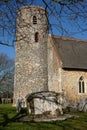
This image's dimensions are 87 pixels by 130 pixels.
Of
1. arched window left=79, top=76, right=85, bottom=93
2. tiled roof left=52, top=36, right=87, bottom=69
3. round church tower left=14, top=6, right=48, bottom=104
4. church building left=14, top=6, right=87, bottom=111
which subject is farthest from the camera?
round church tower left=14, top=6, right=48, bottom=104

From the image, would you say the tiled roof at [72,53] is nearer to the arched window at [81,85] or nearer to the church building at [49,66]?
the church building at [49,66]

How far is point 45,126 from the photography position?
12508mm

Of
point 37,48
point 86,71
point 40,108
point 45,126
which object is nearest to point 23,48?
point 37,48

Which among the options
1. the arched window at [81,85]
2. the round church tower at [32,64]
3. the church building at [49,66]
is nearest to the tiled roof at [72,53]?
the church building at [49,66]

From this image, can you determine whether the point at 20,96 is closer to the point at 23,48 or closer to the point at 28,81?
the point at 28,81

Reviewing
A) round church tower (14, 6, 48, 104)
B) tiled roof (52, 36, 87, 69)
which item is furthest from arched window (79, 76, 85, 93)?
round church tower (14, 6, 48, 104)

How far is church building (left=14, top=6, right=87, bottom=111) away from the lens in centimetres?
2818

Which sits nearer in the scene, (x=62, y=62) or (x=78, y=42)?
(x=62, y=62)

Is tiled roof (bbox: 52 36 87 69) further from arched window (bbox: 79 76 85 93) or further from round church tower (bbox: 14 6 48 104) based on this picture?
round church tower (bbox: 14 6 48 104)

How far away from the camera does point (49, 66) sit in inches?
1211

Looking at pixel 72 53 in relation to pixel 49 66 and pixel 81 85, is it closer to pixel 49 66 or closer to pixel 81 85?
pixel 49 66

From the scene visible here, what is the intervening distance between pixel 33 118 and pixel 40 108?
101 centimetres

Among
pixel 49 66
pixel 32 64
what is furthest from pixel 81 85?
pixel 32 64

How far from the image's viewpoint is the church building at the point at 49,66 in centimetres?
2818
